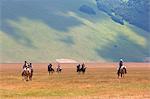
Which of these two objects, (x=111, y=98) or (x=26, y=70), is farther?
(x=26, y=70)

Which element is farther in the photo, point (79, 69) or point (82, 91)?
point (79, 69)

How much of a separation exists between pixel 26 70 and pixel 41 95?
A: 1994cm

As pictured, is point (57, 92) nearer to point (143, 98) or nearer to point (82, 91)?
point (82, 91)

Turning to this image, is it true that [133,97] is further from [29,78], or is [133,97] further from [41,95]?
[29,78]

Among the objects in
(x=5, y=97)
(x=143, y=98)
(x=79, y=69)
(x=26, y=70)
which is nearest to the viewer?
(x=143, y=98)

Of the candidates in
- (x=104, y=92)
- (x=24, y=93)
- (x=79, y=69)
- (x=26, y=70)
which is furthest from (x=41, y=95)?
(x=79, y=69)

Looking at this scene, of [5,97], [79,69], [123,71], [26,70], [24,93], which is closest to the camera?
[5,97]

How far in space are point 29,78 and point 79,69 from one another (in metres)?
27.0

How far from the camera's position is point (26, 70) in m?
55.8

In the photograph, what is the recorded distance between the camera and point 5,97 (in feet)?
112

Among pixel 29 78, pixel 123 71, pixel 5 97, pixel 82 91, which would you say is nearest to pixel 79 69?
pixel 123 71

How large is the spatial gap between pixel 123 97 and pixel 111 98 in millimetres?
1051

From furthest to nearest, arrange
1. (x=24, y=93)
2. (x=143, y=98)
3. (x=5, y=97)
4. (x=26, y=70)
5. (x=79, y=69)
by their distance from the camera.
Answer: (x=79, y=69)
(x=26, y=70)
(x=24, y=93)
(x=5, y=97)
(x=143, y=98)

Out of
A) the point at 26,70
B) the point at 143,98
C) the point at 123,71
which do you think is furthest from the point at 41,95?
the point at 123,71
